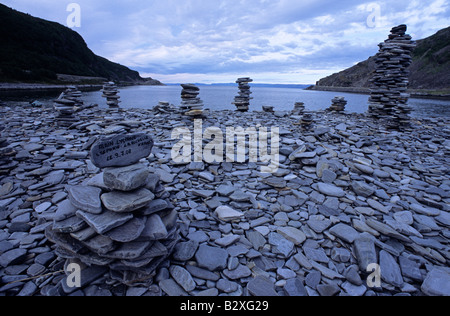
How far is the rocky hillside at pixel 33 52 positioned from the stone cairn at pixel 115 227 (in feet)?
228

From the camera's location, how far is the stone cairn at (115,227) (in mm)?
3414

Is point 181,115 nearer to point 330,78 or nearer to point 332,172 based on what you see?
point 332,172

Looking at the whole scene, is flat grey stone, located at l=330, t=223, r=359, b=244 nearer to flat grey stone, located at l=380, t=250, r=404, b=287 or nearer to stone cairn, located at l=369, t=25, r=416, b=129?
flat grey stone, located at l=380, t=250, r=404, b=287

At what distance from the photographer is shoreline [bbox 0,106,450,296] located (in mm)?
3664

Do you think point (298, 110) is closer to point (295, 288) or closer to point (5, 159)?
point (295, 288)

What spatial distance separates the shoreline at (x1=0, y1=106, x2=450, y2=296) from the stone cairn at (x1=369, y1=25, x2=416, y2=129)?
230 inches

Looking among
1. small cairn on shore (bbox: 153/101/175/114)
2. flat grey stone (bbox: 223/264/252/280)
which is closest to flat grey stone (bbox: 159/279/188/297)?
flat grey stone (bbox: 223/264/252/280)

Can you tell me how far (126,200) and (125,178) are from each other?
0.38 m

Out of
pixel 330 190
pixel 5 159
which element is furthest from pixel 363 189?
pixel 5 159

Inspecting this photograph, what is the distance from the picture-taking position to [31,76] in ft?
188

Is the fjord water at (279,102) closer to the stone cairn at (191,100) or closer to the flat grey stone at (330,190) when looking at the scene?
the stone cairn at (191,100)

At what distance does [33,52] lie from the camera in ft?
242

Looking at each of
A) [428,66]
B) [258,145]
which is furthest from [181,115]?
[428,66]
